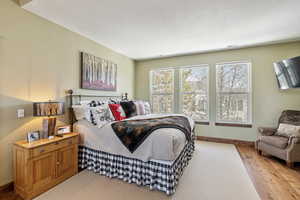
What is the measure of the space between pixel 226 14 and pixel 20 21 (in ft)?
10.7

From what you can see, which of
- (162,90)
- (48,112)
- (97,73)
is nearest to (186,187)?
(48,112)

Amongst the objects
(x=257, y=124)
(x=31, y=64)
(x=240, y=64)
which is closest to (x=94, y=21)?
(x=31, y=64)

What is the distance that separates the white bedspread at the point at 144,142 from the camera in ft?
6.15

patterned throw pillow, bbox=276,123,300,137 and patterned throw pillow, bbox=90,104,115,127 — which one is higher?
patterned throw pillow, bbox=90,104,115,127

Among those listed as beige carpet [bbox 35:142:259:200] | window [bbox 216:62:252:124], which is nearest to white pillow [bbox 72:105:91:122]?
beige carpet [bbox 35:142:259:200]

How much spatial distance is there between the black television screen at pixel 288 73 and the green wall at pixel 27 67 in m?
4.60

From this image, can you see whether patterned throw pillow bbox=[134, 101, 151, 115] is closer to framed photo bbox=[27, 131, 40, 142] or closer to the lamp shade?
the lamp shade

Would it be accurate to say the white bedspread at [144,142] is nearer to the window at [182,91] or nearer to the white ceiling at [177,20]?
the white ceiling at [177,20]

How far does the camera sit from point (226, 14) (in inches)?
92.5

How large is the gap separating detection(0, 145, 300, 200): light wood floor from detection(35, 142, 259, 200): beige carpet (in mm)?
141

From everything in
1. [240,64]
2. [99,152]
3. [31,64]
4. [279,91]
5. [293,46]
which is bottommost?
[99,152]

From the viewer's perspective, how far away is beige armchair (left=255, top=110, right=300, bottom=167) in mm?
2636

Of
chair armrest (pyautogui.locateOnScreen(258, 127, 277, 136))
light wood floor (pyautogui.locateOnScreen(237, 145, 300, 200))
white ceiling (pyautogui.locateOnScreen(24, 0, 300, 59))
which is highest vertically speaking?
white ceiling (pyautogui.locateOnScreen(24, 0, 300, 59))

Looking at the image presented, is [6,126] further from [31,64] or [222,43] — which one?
[222,43]
